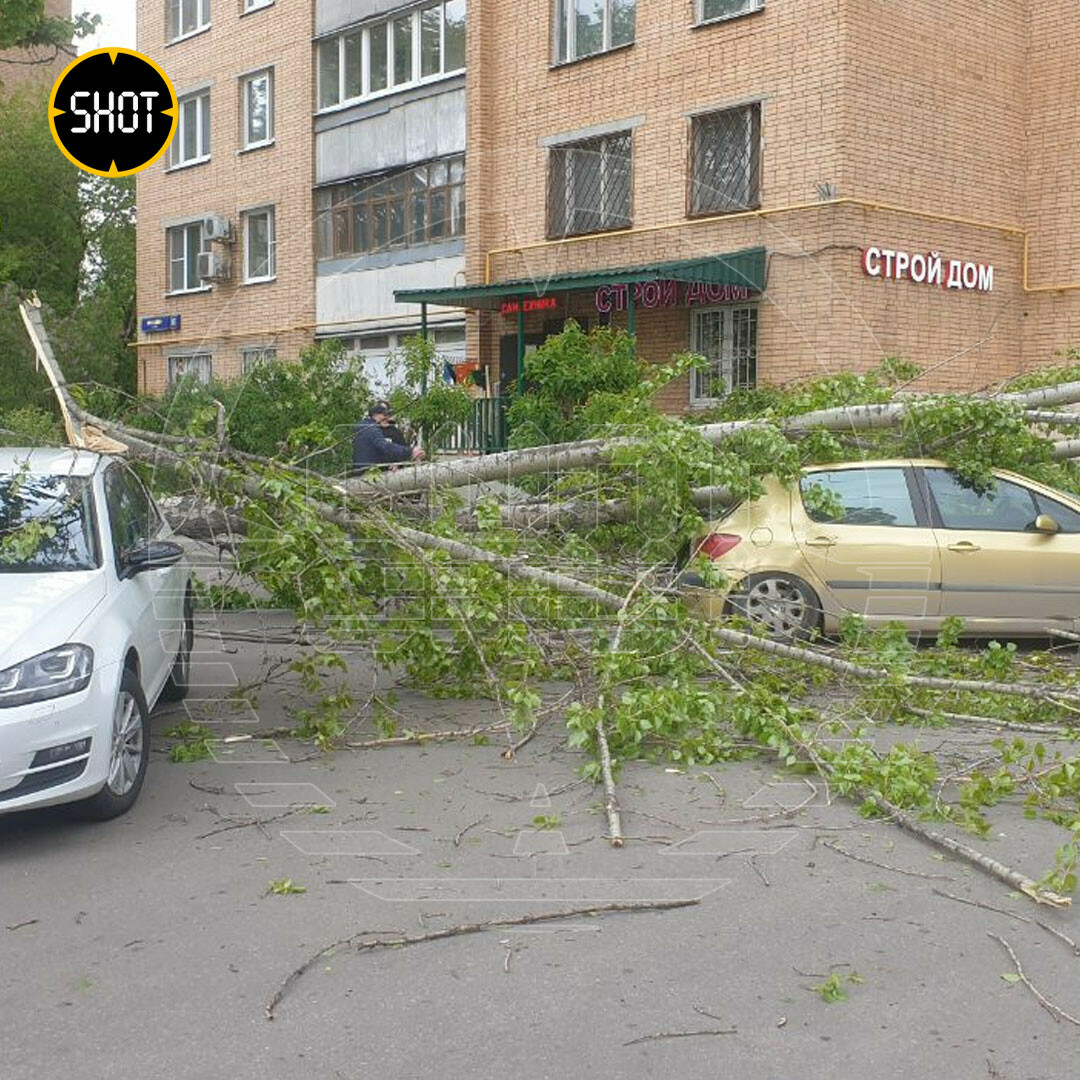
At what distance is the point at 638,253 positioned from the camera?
65.9ft

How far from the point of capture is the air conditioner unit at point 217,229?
91.2ft

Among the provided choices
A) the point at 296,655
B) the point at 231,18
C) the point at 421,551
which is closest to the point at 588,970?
the point at 421,551

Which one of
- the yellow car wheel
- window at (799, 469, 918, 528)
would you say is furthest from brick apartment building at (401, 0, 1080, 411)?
the yellow car wheel

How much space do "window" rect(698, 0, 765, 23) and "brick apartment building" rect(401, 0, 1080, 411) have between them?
0.04 m

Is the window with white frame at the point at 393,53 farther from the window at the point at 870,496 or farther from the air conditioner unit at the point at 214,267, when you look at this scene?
the window at the point at 870,496

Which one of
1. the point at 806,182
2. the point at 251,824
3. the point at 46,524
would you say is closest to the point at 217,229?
the point at 806,182

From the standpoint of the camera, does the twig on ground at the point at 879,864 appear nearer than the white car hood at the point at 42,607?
Yes

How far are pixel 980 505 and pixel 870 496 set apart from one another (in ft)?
2.68

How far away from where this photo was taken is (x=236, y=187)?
28422 millimetres

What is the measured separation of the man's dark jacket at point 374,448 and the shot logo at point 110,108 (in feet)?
22.6

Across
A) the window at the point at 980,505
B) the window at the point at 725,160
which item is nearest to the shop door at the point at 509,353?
the window at the point at 725,160

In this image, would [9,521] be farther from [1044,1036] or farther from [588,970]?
[1044,1036]

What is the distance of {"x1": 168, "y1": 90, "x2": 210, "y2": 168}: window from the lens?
29453mm

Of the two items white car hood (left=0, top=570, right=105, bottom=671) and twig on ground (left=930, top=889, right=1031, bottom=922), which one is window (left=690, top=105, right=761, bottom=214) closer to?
white car hood (left=0, top=570, right=105, bottom=671)
